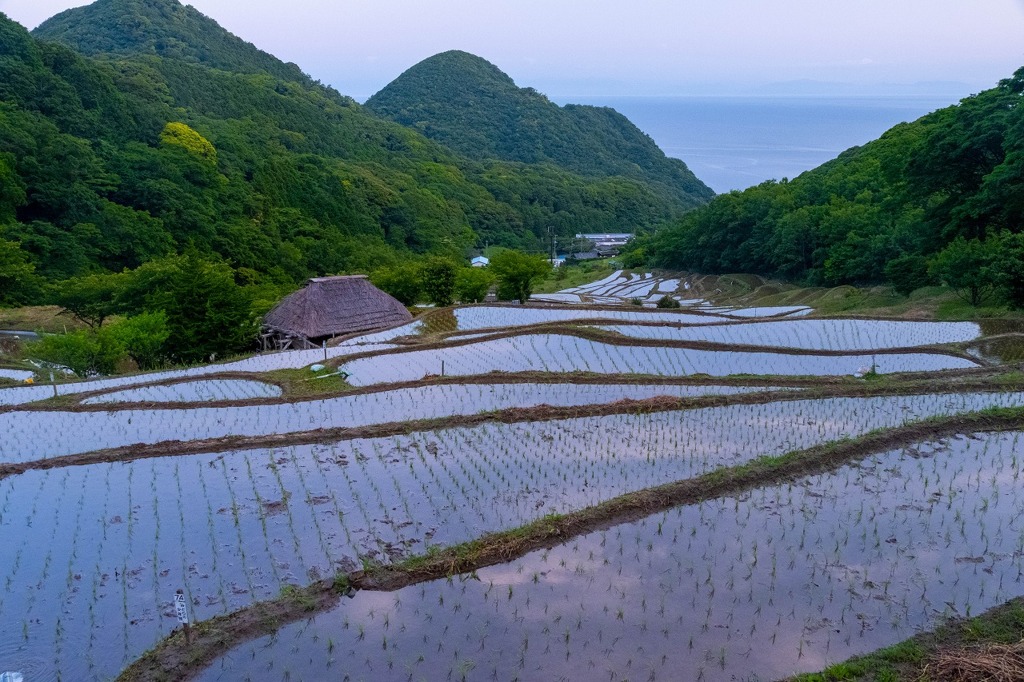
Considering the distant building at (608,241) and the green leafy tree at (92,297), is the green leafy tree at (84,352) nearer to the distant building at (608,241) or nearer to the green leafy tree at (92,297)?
the green leafy tree at (92,297)

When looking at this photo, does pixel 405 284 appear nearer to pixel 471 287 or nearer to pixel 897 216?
pixel 471 287

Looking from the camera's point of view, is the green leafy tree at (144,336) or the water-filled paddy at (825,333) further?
the green leafy tree at (144,336)

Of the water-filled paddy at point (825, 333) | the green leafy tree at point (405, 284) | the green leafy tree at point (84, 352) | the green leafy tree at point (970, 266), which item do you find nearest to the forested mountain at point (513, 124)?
the green leafy tree at point (405, 284)

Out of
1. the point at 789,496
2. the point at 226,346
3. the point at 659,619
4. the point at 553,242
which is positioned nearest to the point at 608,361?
the point at 789,496

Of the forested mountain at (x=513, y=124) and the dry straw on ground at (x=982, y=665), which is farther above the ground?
the forested mountain at (x=513, y=124)

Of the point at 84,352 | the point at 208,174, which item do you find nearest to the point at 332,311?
the point at 84,352

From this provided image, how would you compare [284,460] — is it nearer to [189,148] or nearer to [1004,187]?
[1004,187]
